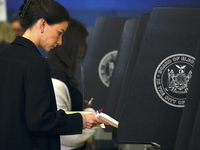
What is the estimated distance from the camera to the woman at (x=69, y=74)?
91.4 inches

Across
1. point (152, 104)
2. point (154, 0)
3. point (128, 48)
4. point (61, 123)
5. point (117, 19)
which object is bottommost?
point (61, 123)

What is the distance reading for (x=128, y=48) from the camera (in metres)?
2.61

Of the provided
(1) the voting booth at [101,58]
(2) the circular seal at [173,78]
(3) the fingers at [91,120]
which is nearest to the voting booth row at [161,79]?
(2) the circular seal at [173,78]

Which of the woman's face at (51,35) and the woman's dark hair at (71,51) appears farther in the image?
the woman's dark hair at (71,51)

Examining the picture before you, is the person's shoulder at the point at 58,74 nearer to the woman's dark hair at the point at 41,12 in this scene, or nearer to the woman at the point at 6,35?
the woman's dark hair at the point at 41,12

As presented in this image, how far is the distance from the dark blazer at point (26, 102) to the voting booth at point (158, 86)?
363mm

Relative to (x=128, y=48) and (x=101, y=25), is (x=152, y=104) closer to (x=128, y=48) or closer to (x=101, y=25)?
(x=128, y=48)

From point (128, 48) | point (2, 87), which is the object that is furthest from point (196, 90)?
point (128, 48)

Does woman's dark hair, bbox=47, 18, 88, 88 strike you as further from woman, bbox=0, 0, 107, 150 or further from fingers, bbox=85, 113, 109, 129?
woman, bbox=0, 0, 107, 150

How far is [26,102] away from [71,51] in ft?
3.46

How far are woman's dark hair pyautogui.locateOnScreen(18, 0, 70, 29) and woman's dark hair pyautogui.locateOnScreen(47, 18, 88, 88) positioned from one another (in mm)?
791

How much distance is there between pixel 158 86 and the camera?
6.33 ft

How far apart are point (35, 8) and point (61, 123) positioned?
406 mm

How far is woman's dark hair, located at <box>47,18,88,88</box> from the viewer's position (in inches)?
100
